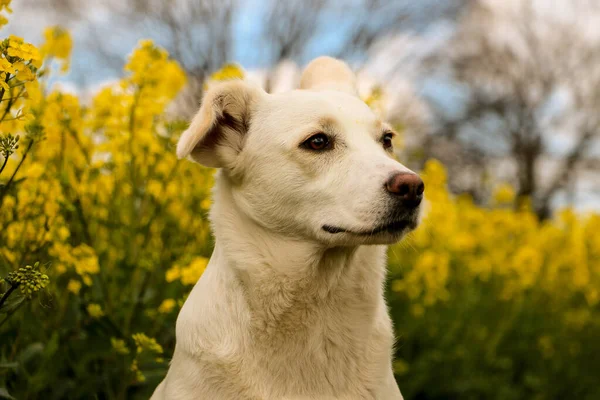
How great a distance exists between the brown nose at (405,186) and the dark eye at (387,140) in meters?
0.53

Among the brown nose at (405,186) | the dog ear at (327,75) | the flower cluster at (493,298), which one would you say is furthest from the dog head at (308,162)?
the flower cluster at (493,298)

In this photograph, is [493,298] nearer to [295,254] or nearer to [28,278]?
[295,254]

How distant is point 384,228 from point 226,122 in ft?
2.93

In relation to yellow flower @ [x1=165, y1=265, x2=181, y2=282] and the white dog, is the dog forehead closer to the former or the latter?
the white dog

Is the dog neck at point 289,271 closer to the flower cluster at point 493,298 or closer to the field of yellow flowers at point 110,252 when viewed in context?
the field of yellow flowers at point 110,252

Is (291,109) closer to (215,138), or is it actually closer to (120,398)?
(215,138)

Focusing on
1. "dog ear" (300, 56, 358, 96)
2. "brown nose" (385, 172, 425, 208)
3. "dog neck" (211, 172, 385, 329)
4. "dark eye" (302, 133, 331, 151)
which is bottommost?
"dog neck" (211, 172, 385, 329)

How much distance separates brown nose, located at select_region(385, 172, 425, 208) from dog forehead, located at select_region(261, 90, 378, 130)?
431mm

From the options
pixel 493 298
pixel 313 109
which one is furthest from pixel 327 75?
pixel 493 298

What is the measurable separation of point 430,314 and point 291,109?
397 centimetres

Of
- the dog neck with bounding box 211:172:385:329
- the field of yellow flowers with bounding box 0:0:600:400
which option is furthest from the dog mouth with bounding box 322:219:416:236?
the field of yellow flowers with bounding box 0:0:600:400

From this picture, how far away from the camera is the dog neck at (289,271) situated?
2672 millimetres

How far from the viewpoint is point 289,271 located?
2701 mm

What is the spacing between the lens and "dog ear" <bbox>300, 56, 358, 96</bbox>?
3.43 meters
